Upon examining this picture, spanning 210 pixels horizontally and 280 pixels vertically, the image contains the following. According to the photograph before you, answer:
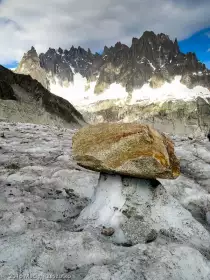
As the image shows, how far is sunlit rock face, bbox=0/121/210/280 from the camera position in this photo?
11.9 ft

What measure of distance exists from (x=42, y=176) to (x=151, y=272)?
4266 millimetres

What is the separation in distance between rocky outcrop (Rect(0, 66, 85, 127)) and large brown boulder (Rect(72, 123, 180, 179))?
1463 inches

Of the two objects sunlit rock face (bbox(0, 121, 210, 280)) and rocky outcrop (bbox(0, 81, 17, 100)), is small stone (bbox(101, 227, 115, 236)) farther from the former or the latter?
rocky outcrop (bbox(0, 81, 17, 100))

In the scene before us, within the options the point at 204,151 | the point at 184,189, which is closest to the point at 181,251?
the point at 184,189

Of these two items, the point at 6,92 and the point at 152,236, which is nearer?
the point at 152,236

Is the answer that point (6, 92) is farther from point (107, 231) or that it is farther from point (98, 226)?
point (107, 231)

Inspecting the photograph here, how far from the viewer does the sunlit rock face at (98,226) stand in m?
3.63

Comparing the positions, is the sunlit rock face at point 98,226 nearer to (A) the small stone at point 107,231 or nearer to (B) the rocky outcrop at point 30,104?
(A) the small stone at point 107,231

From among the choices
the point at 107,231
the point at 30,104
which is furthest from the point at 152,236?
the point at 30,104

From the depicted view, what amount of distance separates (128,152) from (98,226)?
1171mm

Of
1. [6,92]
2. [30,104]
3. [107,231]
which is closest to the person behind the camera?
[107,231]

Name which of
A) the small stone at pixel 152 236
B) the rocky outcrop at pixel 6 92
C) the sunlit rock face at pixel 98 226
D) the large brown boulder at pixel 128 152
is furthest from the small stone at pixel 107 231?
the rocky outcrop at pixel 6 92

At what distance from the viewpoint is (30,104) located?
49656 mm

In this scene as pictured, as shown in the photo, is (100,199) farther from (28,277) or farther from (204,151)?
(204,151)
